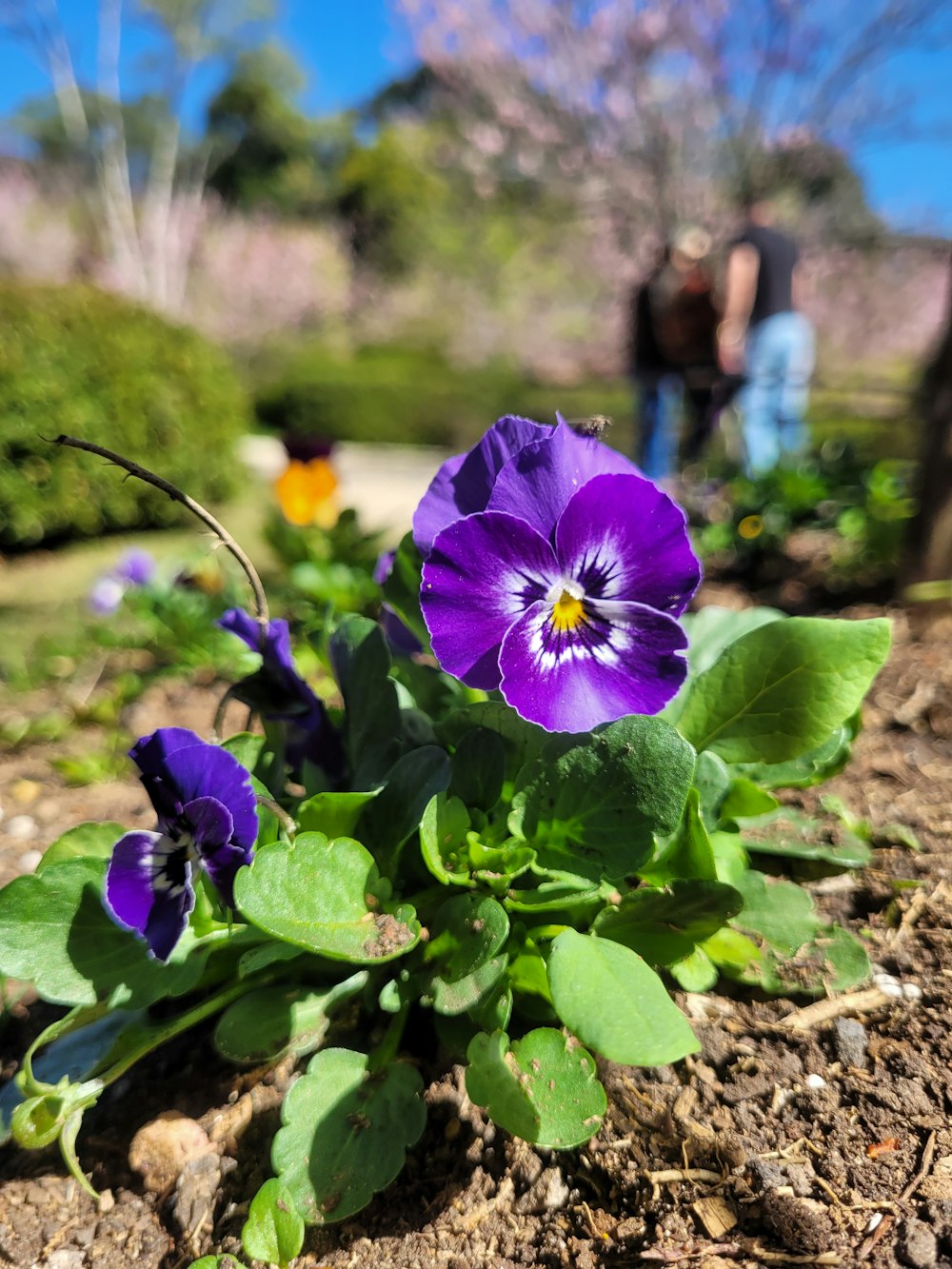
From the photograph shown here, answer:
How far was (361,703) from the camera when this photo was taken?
4.57 ft

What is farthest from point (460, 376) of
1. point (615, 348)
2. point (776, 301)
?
point (776, 301)

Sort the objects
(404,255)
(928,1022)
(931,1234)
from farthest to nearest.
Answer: (404,255), (928,1022), (931,1234)

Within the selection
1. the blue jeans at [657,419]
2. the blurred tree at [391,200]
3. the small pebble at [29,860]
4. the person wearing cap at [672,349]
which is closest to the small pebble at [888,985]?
the small pebble at [29,860]

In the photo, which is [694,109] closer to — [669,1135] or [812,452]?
[812,452]

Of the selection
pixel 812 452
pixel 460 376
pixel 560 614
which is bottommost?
pixel 460 376

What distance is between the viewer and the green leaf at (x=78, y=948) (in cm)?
118

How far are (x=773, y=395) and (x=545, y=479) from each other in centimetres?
496

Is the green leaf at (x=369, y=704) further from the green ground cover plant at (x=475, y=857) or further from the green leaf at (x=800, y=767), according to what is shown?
the green leaf at (x=800, y=767)

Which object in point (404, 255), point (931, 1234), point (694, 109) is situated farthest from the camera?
point (404, 255)

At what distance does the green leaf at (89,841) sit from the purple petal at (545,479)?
765 mm

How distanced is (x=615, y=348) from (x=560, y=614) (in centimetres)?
1968

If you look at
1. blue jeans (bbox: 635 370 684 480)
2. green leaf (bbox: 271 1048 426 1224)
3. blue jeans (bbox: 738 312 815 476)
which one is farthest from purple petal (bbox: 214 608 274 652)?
blue jeans (bbox: 635 370 684 480)

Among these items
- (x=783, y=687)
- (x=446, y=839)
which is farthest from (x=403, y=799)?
(x=783, y=687)

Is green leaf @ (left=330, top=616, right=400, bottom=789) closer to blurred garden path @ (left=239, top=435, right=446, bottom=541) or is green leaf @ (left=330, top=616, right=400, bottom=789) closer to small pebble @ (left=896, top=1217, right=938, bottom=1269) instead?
→ small pebble @ (left=896, top=1217, right=938, bottom=1269)
